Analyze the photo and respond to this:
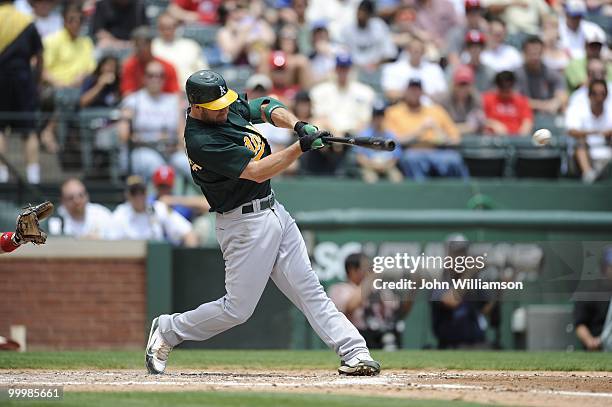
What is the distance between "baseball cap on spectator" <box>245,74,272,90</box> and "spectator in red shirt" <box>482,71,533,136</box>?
8.77 feet

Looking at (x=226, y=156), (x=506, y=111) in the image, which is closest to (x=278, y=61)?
(x=506, y=111)

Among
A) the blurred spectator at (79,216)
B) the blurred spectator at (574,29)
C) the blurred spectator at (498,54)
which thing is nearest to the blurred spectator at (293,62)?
the blurred spectator at (498,54)

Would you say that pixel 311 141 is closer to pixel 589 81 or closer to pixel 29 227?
pixel 29 227

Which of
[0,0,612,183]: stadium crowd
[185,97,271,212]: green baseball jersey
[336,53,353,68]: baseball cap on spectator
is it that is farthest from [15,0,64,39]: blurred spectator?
[185,97,271,212]: green baseball jersey

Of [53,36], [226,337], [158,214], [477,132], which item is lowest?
[226,337]

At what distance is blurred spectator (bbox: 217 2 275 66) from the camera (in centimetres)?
1480

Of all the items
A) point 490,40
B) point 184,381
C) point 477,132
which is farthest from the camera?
point 490,40

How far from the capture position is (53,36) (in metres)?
14.3

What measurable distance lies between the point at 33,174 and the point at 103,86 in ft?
5.08

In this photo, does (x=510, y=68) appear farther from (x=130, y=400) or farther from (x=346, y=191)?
(x=130, y=400)

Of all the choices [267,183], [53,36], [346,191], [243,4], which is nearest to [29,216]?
[267,183]

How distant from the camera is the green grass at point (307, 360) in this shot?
884cm

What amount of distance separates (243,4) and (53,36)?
2634 millimetres

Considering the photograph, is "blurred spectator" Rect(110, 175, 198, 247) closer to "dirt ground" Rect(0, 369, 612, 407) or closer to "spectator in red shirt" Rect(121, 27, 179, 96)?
"spectator in red shirt" Rect(121, 27, 179, 96)
